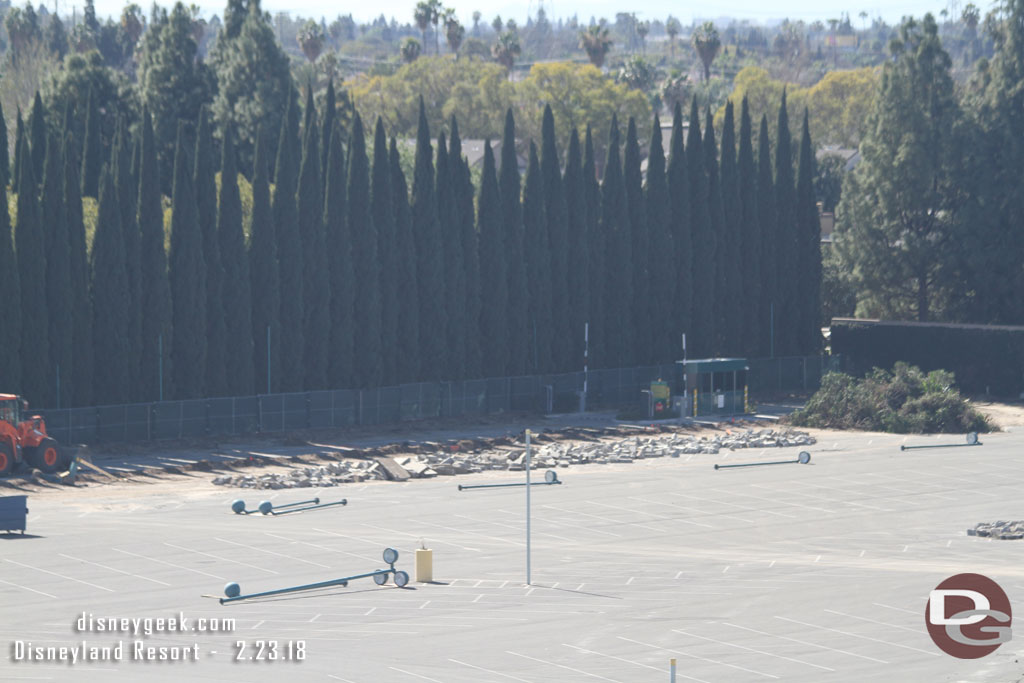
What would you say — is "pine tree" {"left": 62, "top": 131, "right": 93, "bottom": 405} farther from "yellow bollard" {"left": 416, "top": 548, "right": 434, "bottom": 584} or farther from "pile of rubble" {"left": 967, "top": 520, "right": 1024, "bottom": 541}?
"pile of rubble" {"left": 967, "top": 520, "right": 1024, "bottom": 541}

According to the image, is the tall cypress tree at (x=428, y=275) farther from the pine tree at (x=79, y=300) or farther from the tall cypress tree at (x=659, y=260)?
the pine tree at (x=79, y=300)

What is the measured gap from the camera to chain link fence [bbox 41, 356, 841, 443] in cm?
6172

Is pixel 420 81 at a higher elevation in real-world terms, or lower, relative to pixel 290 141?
higher

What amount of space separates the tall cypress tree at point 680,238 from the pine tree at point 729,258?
2.44 metres

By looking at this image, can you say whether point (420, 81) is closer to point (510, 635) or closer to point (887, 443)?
Result: point (887, 443)

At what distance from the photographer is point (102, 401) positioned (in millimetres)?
62875

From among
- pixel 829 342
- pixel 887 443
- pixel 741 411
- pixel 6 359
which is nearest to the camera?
pixel 6 359

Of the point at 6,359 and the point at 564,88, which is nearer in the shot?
the point at 6,359

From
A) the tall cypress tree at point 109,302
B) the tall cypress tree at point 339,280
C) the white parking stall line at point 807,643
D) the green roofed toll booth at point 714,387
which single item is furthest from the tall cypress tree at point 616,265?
the white parking stall line at point 807,643

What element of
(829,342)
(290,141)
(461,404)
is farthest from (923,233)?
(290,141)

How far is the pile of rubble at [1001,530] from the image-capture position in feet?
141

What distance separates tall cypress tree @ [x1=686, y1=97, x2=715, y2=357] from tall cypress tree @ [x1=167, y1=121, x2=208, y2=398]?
99.3ft

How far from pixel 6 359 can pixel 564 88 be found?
9770cm

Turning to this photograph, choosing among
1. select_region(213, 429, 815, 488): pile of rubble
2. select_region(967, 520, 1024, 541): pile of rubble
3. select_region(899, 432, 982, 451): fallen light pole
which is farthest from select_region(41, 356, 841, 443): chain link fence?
select_region(967, 520, 1024, 541): pile of rubble
